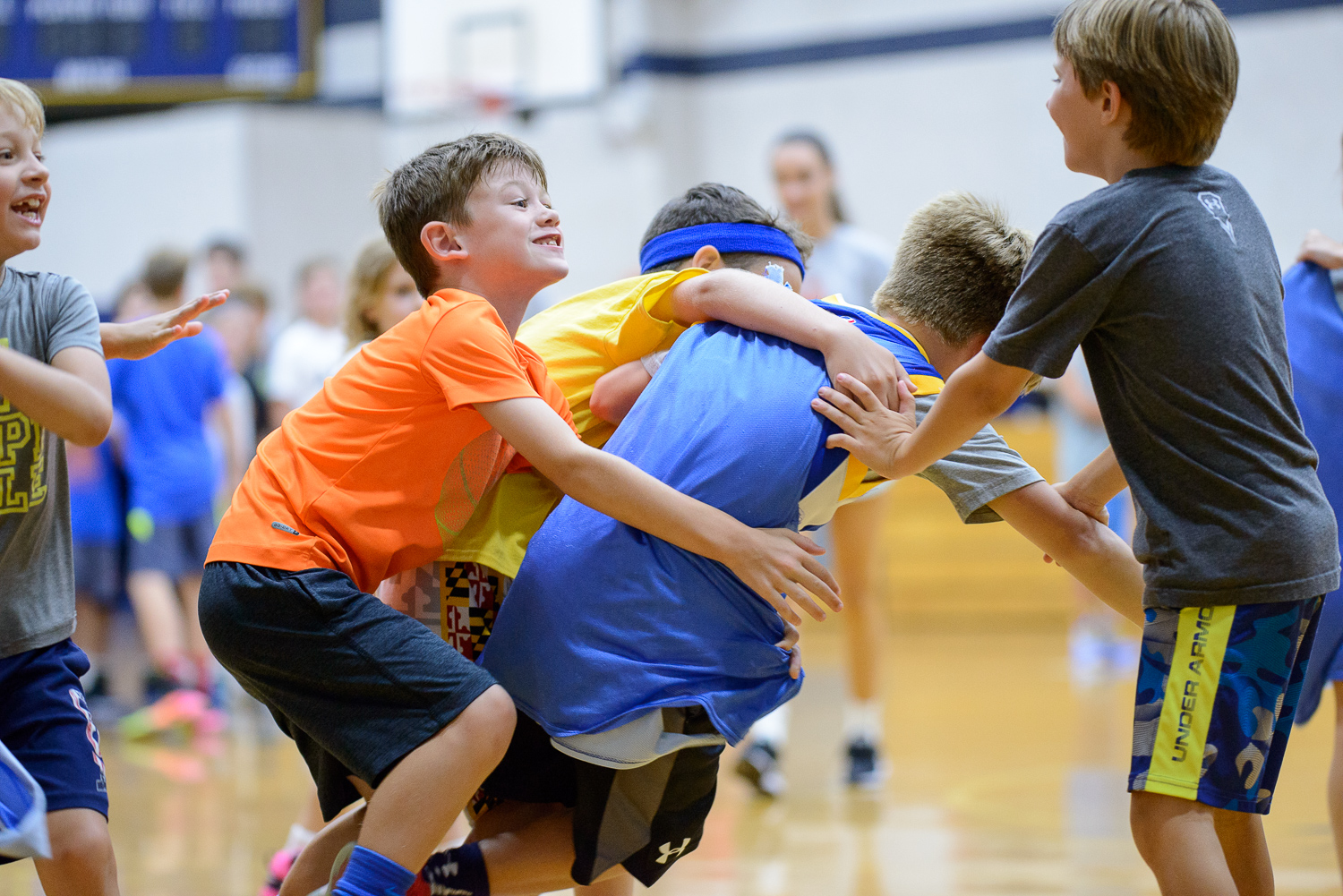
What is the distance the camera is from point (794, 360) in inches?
69.4

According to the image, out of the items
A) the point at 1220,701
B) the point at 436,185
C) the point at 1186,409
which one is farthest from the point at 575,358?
the point at 1220,701

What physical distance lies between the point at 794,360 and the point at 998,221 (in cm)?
41

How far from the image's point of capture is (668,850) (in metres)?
1.85

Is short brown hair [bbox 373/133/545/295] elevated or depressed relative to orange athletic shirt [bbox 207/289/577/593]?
elevated


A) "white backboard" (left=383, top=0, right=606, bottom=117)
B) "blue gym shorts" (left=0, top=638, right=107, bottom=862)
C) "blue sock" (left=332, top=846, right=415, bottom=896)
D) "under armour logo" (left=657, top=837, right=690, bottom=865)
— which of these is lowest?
"under armour logo" (left=657, top=837, right=690, bottom=865)

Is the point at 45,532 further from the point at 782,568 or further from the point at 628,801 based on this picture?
the point at 782,568

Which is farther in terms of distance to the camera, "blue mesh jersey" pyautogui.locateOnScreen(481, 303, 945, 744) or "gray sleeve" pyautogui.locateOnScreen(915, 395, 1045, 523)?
"gray sleeve" pyautogui.locateOnScreen(915, 395, 1045, 523)

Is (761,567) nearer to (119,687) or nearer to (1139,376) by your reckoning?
(1139,376)

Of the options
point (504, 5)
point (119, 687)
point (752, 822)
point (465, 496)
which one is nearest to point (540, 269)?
point (465, 496)

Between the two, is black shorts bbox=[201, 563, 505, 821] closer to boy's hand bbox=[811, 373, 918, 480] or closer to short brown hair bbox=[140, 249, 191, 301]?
boy's hand bbox=[811, 373, 918, 480]

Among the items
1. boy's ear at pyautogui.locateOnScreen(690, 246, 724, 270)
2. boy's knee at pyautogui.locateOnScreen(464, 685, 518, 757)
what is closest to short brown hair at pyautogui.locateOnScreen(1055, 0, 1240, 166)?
boy's ear at pyautogui.locateOnScreen(690, 246, 724, 270)

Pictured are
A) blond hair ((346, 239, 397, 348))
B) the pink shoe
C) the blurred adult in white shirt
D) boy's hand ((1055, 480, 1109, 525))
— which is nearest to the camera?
boy's hand ((1055, 480, 1109, 525))

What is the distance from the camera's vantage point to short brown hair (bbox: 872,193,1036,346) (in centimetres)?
190

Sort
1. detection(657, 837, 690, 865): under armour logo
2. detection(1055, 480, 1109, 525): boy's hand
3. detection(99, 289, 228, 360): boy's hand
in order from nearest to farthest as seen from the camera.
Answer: detection(657, 837, 690, 865): under armour logo → detection(1055, 480, 1109, 525): boy's hand → detection(99, 289, 228, 360): boy's hand
